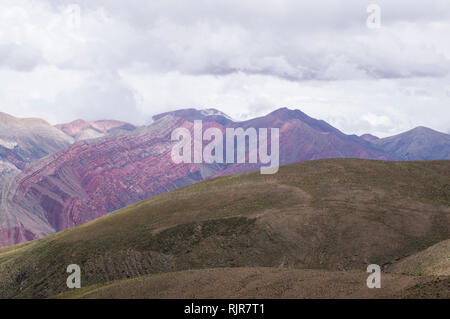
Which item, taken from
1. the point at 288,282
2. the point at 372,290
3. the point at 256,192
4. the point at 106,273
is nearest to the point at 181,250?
the point at 106,273

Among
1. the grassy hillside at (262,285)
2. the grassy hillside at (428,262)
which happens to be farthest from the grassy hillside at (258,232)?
the grassy hillside at (262,285)

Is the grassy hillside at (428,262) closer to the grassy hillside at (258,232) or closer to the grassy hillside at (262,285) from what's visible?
the grassy hillside at (258,232)

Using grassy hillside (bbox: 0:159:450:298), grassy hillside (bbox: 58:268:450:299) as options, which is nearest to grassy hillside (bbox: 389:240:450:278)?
grassy hillside (bbox: 0:159:450:298)

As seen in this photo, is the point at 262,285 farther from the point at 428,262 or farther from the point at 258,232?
the point at 258,232

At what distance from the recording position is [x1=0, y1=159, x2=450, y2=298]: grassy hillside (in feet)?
341

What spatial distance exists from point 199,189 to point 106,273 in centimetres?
4858

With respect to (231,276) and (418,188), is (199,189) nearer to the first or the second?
(418,188)

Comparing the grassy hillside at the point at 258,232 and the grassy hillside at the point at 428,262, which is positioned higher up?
the grassy hillside at the point at 258,232

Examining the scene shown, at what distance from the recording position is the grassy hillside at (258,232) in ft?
341

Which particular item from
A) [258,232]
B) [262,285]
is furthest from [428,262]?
[258,232]

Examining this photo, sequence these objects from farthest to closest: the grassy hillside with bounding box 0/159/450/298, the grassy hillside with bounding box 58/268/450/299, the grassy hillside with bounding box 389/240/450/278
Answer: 1. the grassy hillside with bounding box 0/159/450/298
2. the grassy hillside with bounding box 389/240/450/278
3. the grassy hillside with bounding box 58/268/450/299

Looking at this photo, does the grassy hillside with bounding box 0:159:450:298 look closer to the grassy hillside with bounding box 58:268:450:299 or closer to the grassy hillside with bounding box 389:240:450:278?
the grassy hillside with bounding box 389:240:450:278

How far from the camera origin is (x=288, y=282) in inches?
2717
